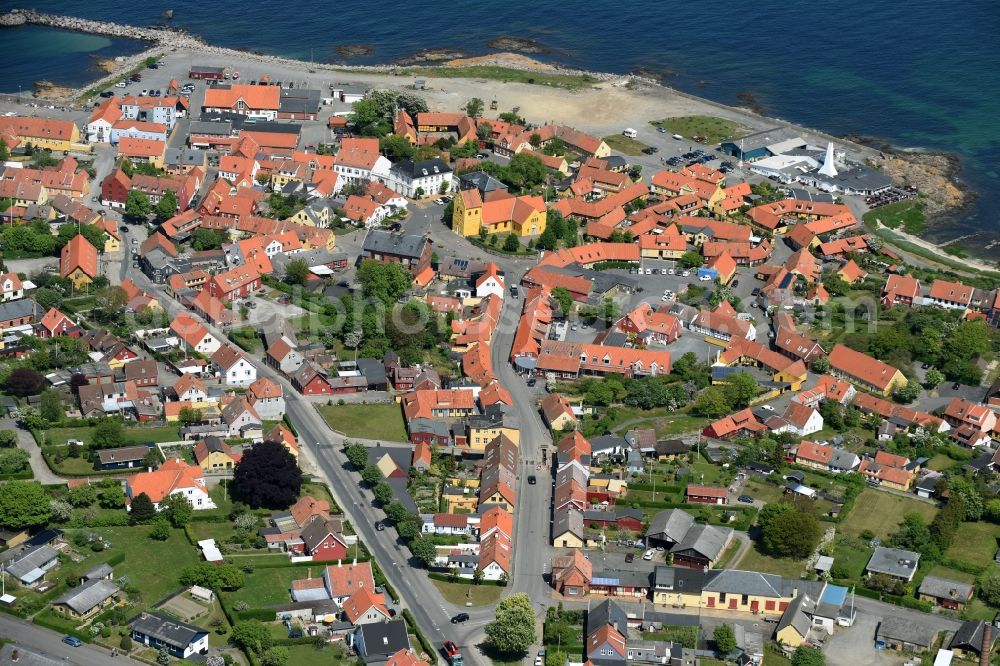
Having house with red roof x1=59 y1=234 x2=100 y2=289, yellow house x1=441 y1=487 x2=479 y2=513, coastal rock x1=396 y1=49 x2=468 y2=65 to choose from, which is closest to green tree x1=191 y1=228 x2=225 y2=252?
house with red roof x1=59 y1=234 x2=100 y2=289

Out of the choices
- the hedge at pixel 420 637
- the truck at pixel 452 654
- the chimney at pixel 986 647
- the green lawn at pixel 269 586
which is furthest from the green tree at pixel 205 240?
the chimney at pixel 986 647

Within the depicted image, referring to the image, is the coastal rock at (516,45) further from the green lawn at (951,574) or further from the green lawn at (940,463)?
the green lawn at (951,574)

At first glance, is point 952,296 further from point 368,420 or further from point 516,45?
point 516,45

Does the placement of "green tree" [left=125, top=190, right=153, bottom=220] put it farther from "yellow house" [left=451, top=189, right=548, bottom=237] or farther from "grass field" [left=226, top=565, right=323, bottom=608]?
"grass field" [left=226, top=565, right=323, bottom=608]

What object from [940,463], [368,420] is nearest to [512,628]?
[368,420]

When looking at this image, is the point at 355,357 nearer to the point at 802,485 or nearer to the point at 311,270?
the point at 311,270

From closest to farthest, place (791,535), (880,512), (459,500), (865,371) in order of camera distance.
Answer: (791,535), (459,500), (880,512), (865,371)
